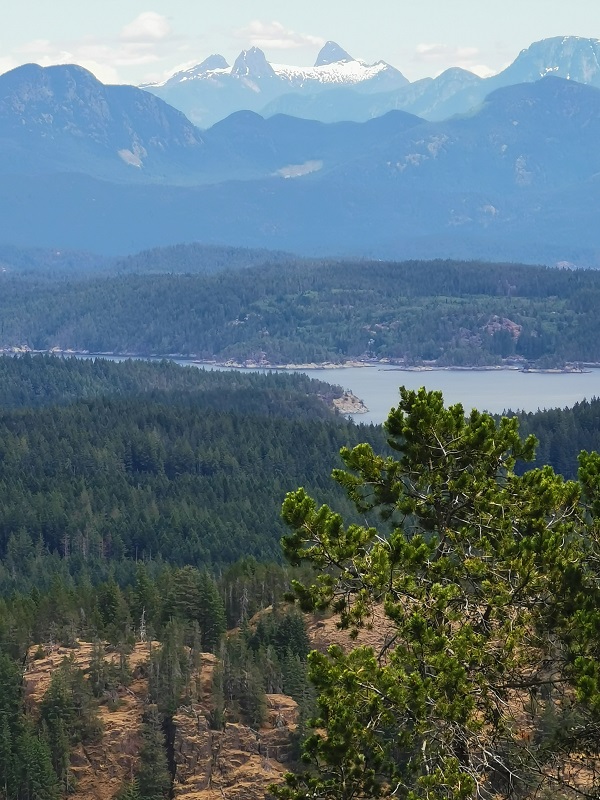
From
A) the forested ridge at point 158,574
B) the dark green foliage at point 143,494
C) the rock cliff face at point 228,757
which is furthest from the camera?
the dark green foliage at point 143,494

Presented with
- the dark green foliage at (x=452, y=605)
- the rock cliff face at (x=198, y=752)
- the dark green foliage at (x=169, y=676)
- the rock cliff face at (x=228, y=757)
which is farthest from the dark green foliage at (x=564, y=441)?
the dark green foliage at (x=452, y=605)

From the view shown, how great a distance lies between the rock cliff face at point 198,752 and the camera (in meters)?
69.3

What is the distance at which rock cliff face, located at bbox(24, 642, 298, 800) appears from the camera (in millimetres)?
69312

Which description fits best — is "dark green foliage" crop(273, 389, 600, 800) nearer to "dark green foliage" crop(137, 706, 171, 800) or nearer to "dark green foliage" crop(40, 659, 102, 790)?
"dark green foliage" crop(137, 706, 171, 800)

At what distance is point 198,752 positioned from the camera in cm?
7075

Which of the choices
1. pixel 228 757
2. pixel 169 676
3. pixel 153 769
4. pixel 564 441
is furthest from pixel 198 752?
pixel 564 441

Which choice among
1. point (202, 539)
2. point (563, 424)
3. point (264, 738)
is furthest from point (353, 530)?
point (563, 424)

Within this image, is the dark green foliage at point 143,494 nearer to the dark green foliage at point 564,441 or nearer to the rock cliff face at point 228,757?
the dark green foliage at point 564,441

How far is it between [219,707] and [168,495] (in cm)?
10150

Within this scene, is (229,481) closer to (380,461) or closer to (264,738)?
(264,738)

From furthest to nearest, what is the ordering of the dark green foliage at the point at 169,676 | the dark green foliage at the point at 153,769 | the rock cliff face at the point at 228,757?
the dark green foliage at the point at 169,676 < the rock cliff face at the point at 228,757 < the dark green foliage at the point at 153,769

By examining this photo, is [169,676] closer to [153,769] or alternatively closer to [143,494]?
[153,769]

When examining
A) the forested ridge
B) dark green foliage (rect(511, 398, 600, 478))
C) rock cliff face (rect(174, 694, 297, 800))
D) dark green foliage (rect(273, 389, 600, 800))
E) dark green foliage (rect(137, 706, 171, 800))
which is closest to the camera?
dark green foliage (rect(273, 389, 600, 800))

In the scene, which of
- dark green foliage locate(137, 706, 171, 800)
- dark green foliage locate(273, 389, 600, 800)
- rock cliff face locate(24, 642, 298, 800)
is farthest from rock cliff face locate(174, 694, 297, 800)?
dark green foliage locate(273, 389, 600, 800)
